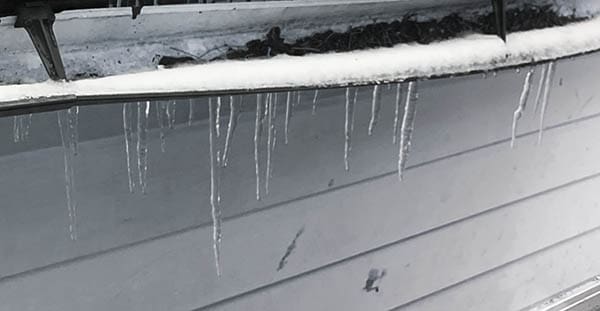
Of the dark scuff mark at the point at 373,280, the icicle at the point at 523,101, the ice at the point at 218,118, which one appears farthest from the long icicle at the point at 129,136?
the icicle at the point at 523,101

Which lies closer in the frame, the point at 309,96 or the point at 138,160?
the point at 138,160

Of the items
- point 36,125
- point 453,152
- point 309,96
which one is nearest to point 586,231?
point 453,152

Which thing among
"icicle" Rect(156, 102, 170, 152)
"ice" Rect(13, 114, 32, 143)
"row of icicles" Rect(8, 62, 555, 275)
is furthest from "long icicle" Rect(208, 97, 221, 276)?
"ice" Rect(13, 114, 32, 143)

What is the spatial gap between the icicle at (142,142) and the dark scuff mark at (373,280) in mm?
923

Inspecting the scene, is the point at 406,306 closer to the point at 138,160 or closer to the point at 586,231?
the point at 586,231

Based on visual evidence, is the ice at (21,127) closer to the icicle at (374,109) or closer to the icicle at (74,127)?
the icicle at (74,127)

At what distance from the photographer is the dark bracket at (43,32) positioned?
3.69 ft

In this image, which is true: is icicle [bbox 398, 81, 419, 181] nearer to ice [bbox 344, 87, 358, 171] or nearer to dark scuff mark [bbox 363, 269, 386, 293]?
ice [bbox 344, 87, 358, 171]

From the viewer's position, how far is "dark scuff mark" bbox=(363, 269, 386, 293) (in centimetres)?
243

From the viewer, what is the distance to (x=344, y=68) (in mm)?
1457

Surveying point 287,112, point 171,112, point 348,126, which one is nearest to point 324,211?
point 348,126

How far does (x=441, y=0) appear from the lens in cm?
170

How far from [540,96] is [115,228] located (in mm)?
1551

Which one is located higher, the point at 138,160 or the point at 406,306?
the point at 138,160
